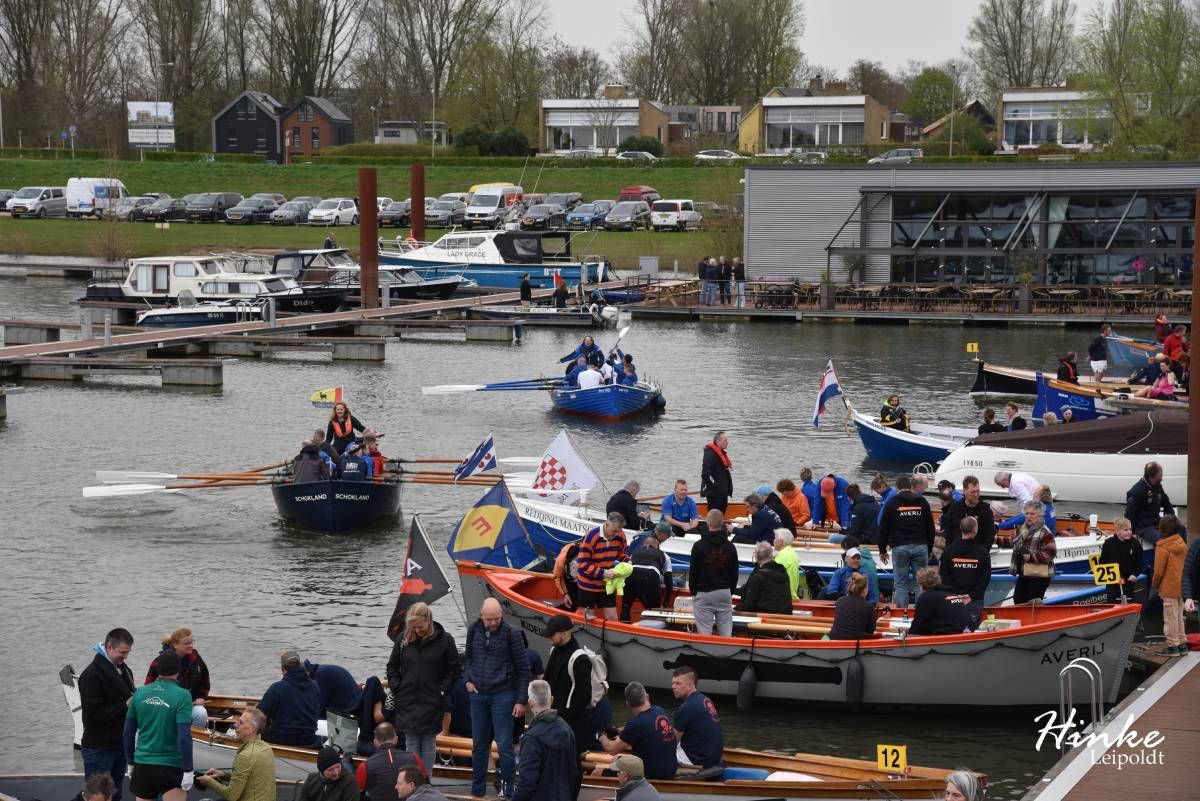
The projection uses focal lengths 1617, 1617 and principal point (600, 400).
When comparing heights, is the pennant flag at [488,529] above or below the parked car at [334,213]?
below

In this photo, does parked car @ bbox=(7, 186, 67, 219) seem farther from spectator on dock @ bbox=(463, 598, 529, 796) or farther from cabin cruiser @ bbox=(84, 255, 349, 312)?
spectator on dock @ bbox=(463, 598, 529, 796)

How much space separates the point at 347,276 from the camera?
57.1m

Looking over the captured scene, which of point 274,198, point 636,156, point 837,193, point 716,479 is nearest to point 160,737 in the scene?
point 716,479

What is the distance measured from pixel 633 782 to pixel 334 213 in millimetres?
71058

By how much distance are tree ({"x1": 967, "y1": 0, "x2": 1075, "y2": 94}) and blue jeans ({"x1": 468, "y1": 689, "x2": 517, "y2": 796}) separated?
111 meters

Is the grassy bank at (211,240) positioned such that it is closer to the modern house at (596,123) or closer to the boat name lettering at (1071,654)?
the modern house at (596,123)

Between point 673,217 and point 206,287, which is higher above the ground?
point 673,217

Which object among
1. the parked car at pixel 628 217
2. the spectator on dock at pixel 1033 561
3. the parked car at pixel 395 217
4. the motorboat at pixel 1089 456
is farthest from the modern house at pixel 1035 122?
the spectator on dock at pixel 1033 561

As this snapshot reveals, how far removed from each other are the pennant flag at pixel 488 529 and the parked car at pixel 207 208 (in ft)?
217

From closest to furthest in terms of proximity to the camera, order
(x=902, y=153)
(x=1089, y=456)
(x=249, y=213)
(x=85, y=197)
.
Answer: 1. (x=1089, y=456)
2. (x=249, y=213)
3. (x=85, y=197)
4. (x=902, y=153)

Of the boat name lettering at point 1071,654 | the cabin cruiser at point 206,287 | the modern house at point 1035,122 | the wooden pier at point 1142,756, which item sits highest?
the modern house at point 1035,122

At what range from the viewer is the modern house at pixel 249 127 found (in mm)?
108312

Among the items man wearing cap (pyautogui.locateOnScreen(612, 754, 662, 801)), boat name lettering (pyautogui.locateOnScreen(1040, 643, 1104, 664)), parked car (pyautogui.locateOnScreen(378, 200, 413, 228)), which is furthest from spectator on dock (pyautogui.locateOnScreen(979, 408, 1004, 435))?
parked car (pyautogui.locateOnScreen(378, 200, 413, 228))

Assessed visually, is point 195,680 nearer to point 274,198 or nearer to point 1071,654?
point 1071,654
